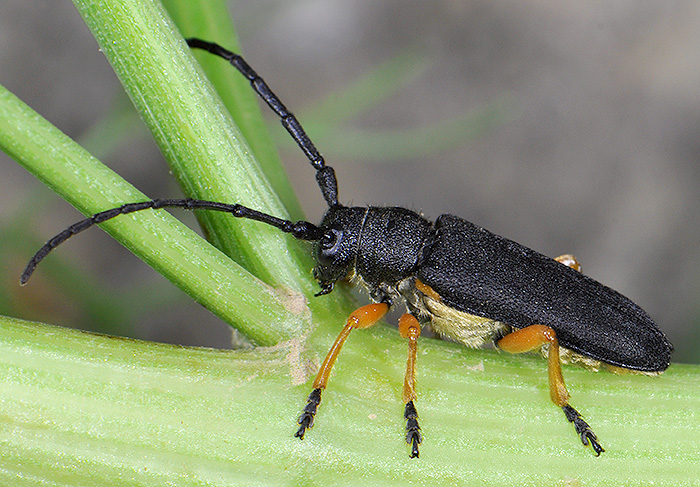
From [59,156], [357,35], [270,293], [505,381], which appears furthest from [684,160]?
[59,156]

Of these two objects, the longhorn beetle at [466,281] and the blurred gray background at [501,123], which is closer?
the longhorn beetle at [466,281]

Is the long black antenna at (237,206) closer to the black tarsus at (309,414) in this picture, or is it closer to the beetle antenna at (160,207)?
the beetle antenna at (160,207)

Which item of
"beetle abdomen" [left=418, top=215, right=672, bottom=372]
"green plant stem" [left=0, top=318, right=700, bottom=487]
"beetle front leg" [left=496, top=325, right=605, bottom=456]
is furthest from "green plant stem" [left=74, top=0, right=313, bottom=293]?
"beetle abdomen" [left=418, top=215, right=672, bottom=372]

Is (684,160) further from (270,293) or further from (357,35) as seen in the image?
(270,293)

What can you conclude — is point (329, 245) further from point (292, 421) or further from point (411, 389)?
point (292, 421)

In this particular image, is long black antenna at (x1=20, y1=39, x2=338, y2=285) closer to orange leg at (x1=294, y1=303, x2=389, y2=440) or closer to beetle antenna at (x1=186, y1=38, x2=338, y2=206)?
beetle antenna at (x1=186, y1=38, x2=338, y2=206)

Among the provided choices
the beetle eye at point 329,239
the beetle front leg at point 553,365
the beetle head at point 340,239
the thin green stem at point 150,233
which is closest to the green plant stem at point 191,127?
the thin green stem at point 150,233
